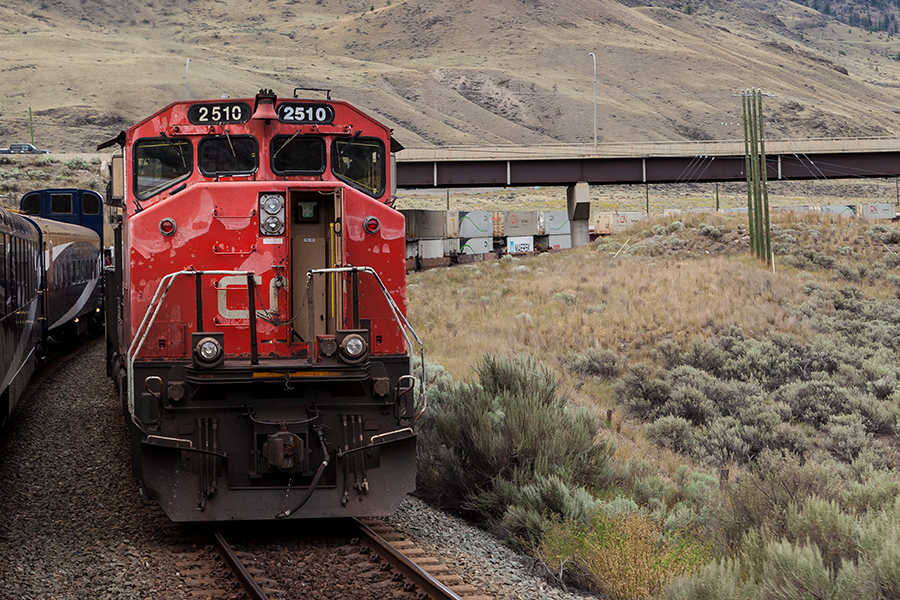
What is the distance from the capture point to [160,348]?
817cm

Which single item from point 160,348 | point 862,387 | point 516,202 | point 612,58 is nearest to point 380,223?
point 160,348

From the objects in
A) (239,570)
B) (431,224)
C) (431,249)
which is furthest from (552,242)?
(239,570)

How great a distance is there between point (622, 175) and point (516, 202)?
163ft

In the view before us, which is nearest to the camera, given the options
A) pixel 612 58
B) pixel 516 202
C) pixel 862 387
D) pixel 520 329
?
pixel 862 387

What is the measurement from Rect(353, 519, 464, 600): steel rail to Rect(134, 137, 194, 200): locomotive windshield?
4.15m

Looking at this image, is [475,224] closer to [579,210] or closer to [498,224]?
[498,224]

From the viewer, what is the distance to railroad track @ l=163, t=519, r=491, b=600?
6.71m

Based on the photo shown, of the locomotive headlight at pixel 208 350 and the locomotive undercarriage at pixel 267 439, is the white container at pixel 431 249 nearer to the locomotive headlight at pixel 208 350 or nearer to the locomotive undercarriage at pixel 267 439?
the locomotive undercarriage at pixel 267 439

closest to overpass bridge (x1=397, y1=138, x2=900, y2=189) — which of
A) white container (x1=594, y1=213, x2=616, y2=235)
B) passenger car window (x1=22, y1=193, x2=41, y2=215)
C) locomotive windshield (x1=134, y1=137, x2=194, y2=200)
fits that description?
white container (x1=594, y1=213, x2=616, y2=235)

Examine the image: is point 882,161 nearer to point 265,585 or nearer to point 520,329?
point 520,329

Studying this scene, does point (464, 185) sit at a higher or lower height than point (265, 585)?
higher

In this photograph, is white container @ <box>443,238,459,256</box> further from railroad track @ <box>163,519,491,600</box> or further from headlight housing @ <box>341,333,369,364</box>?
headlight housing @ <box>341,333,369,364</box>

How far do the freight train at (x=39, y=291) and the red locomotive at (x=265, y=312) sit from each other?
2.84 m

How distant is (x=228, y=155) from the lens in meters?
9.04
